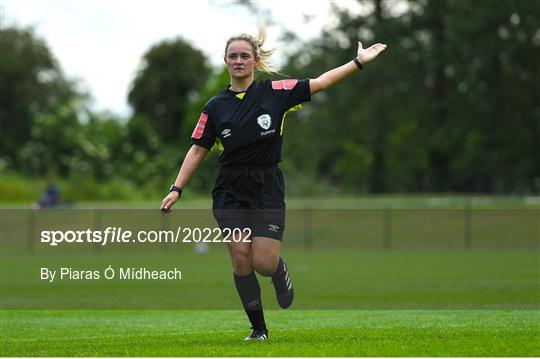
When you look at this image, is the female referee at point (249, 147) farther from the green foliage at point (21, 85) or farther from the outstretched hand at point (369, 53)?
the green foliage at point (21, 85)

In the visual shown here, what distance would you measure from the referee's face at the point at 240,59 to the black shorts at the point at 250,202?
0.79 metres

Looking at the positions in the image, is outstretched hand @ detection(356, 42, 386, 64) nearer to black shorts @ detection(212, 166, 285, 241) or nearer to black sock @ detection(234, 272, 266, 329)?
black shorts @ detection(212, 166, 285, 241)

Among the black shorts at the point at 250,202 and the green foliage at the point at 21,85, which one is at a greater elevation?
the green foliage at the point at 21,85

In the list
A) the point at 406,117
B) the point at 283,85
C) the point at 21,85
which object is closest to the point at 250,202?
the point at 283,85

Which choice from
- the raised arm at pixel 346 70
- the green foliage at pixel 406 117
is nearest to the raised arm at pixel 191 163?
the raised arm at pixel 346 70

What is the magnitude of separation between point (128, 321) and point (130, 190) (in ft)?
126

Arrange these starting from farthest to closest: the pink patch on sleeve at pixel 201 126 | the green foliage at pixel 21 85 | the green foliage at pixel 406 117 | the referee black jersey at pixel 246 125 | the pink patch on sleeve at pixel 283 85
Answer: the green foliage at pixel 21 85, the green foliage at pixel 406 117, the pink patch on sleeve at pixel 283 85, the pink patch on sleeve at pixel 201 126, the referee black jersey at pixel 246 125

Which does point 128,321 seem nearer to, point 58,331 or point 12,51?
point 58,331

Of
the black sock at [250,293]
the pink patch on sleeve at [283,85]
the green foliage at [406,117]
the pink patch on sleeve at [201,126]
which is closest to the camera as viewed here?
the pink patch on sleeve at [201,126]

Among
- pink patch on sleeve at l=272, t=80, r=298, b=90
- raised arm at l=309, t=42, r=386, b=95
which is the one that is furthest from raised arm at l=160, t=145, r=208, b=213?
raised arm at l=309, t=42, r=386, b=95

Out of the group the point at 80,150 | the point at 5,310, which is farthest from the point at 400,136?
the point at 5,310

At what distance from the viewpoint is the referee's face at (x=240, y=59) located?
8.45 m

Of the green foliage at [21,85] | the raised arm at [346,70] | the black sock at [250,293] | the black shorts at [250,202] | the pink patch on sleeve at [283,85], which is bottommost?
the black sock at [250,293]

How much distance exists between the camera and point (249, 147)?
27.7 ft
